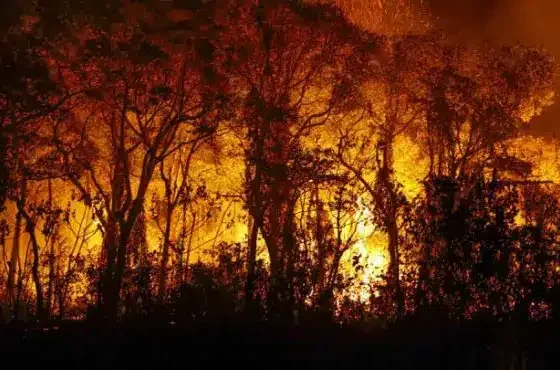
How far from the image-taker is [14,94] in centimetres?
1680

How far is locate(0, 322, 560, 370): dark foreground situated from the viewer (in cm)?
1159

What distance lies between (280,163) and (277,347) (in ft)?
27.5

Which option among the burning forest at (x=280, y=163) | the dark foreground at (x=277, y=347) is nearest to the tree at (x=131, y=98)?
the burning forest at (x=280, y=163)

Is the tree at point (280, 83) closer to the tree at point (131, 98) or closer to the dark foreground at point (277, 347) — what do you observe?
the tree at point (131, 98)

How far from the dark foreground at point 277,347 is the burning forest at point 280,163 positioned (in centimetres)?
53

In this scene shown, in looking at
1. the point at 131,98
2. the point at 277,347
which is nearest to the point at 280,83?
the point at 131,98

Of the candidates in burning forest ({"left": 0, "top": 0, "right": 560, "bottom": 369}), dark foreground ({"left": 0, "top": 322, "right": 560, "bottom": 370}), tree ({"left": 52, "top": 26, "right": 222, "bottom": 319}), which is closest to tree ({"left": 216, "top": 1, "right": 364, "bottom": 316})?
burning forest ({"left": 0, "top": 0, "right": 560, "bottom": 369})

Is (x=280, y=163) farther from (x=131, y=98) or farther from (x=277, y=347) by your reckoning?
(x=277, y=347)

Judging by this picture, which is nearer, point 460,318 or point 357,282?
point 460,318

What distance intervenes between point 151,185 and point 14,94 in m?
13.8

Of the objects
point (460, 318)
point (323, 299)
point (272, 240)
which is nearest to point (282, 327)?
point (323, 299)

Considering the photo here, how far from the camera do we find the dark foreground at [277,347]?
1159cm

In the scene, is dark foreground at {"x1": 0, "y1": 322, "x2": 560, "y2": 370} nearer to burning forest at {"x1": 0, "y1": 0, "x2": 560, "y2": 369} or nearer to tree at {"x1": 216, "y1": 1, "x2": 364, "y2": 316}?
burning forest at {"x1": 0, "y1": 0, "x2": 560, "y2": 369}

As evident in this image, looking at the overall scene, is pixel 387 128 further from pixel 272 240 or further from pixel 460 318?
pixel 460 318
